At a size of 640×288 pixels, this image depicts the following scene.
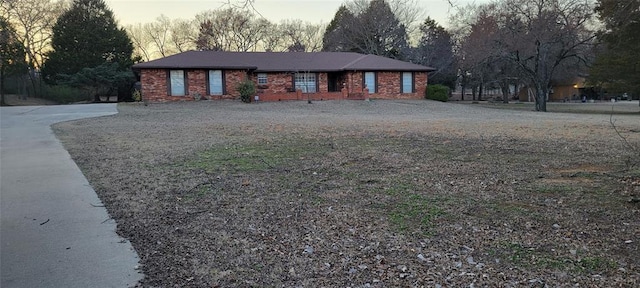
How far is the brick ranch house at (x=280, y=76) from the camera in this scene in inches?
1188

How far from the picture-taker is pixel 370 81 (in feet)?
111

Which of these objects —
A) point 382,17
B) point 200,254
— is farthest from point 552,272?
point 382,17

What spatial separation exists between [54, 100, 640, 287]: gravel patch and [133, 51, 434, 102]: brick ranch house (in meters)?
22.2

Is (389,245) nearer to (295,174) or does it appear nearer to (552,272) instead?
(552,272)

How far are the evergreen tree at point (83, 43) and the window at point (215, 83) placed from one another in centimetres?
1861

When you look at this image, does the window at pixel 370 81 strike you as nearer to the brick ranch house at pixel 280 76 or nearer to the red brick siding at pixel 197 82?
the brick ranch house at pixel 280 76

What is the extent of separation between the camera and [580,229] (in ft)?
13.5

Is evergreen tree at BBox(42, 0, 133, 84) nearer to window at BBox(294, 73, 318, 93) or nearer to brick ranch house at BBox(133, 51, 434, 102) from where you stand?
brick ranch house at BBox(133, 51, 434, 102)

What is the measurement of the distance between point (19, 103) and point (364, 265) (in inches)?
1933

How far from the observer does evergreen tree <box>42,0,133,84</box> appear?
145 ft

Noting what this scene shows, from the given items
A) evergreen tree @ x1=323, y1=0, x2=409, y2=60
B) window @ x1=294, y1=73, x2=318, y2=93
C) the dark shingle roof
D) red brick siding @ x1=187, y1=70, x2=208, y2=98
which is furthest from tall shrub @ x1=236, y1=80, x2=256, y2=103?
evergreen tree @ x1=323, y1=0, x2=409, y2=60

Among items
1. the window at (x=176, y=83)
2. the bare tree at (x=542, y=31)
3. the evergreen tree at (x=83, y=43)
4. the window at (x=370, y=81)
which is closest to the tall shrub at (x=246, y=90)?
the window at (x=176, y=83)

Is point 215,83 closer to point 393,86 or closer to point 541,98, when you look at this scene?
point 393,86

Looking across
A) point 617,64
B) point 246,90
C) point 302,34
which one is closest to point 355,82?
point 246,90
